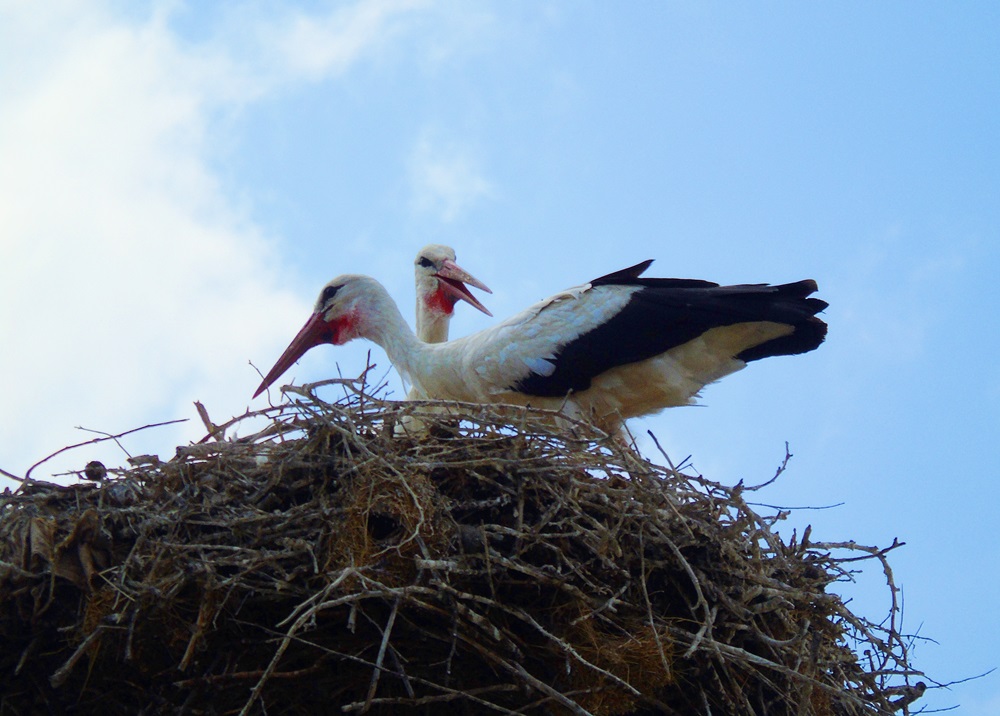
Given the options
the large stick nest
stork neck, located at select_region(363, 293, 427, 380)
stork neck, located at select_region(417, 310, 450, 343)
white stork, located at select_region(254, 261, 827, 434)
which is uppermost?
stork neck, located at select_region(417, 310, 450, 343)

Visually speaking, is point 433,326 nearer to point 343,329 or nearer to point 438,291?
point 438,291

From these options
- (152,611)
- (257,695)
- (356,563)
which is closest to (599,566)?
(356,563)

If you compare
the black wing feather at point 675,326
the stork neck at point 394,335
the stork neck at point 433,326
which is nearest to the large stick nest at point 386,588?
the black wing feather at point 675,326

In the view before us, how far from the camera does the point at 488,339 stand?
5.00 meters

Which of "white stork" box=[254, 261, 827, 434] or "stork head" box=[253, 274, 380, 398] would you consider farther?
"stork head" box=[253, 274, 380, 398]

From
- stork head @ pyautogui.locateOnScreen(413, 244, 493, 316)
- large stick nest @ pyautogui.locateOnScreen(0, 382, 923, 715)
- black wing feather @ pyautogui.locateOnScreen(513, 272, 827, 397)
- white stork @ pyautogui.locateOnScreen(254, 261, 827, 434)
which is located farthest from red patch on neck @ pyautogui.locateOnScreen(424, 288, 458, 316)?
large stick nest @ pyautogui.locateOnScreen(0, 382, 923, 715)

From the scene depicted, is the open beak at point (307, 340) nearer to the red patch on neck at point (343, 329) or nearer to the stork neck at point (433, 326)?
the red patch on neck at point (343, 329)

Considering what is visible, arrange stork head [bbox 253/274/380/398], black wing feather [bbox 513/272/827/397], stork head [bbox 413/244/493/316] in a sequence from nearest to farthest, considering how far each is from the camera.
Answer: black wing feather [bbox 513/272/827/397], stork head [bbox 253/274/380/398], stork head [bbox 413/244/493/316]

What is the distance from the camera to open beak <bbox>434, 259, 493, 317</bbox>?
6.00m

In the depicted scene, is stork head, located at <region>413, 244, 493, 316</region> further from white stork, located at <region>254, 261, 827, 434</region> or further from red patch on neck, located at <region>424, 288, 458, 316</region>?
white stork, located at <region>254, 261, 827, 434</region>

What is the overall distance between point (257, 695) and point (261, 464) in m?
0.69

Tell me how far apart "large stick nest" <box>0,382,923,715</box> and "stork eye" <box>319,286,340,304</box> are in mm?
2008

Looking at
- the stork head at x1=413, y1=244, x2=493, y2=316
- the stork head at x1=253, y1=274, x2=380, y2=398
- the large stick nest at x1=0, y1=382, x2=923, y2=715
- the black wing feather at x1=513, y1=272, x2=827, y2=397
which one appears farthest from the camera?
the stork head at x1=413, y1=244, x2=493, y2=316

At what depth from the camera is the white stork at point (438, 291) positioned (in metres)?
6.05
